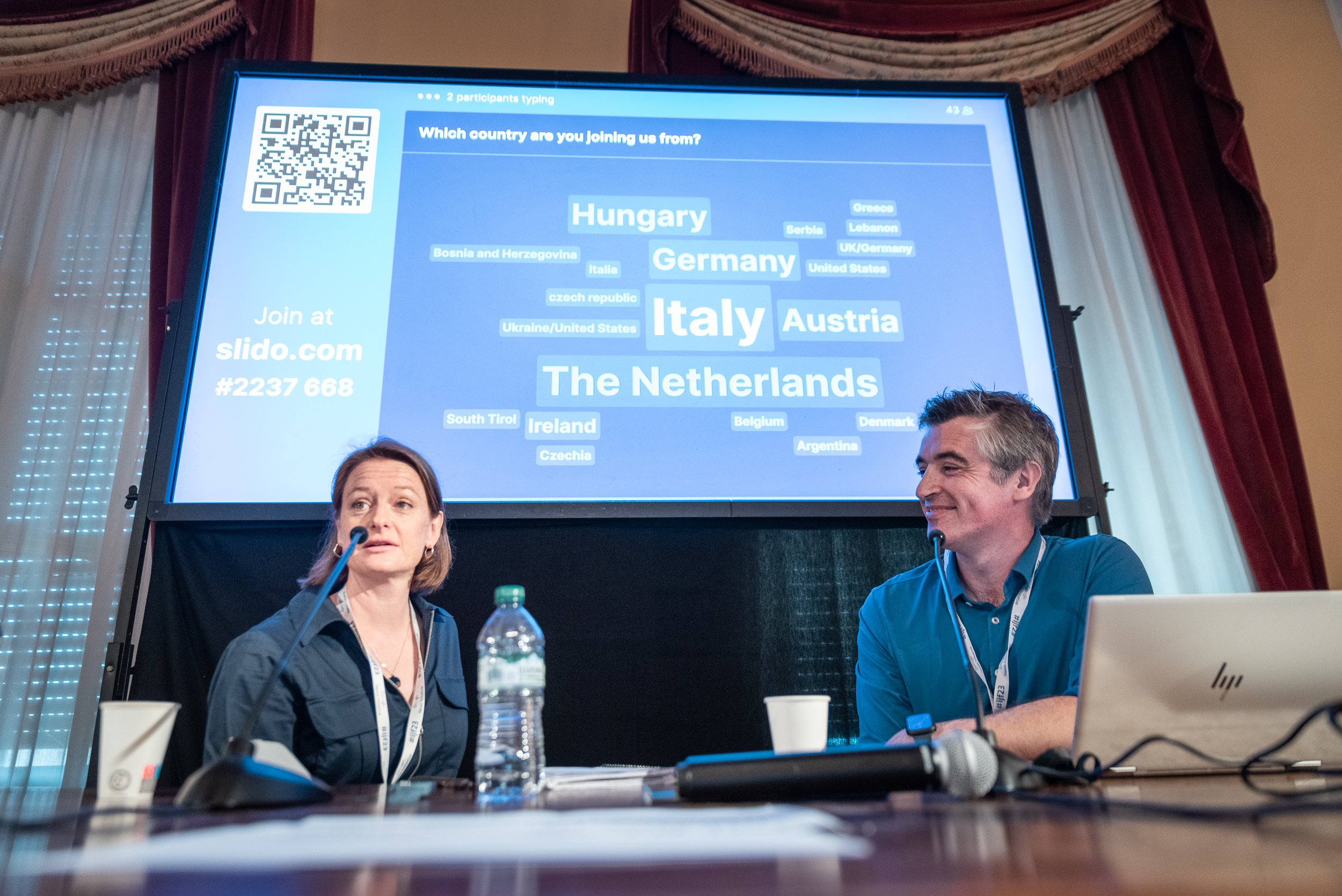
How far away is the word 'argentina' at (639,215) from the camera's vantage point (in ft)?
7.61

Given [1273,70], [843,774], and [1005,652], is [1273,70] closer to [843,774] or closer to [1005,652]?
[1005,652]

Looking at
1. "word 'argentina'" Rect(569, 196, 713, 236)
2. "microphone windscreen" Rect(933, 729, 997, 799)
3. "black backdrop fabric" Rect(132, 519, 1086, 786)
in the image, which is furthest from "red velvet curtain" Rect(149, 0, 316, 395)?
"microphone windscreen" Rect(933, 729, 997, 799)

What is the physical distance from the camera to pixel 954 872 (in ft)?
1.41

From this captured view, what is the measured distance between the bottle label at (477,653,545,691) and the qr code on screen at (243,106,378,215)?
1.60 meters

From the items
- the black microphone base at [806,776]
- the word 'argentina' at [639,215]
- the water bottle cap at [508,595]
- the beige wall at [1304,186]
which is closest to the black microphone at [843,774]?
the black microphone base at [806,776]

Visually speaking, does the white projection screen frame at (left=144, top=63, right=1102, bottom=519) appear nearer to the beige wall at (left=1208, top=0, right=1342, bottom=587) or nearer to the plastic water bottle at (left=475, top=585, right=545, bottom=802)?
the plastic water bottle at (left=475, top=585, right=545, bottom=802)

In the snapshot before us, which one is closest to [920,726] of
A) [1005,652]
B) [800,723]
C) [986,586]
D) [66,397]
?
[800,723]

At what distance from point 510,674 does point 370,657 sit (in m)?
0.60

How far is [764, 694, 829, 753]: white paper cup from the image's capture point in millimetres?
1007

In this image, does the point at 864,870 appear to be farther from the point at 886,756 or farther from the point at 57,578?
the point at 57,578

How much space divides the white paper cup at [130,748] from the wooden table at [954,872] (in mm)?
442

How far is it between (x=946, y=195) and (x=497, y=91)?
126 cm

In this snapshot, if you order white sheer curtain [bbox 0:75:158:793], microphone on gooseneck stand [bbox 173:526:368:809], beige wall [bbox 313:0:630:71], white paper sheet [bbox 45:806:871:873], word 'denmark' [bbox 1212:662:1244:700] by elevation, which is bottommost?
white paper sheet [bbox 45:806:871:873]

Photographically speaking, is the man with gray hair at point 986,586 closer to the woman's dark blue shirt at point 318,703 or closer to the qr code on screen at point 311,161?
the woman's dark blue shirt at point 318,703
